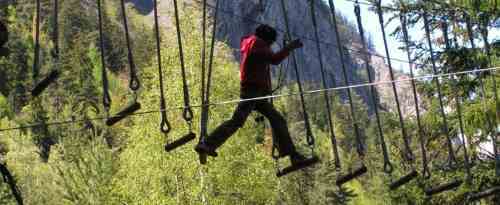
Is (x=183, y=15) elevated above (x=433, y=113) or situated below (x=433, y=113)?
above

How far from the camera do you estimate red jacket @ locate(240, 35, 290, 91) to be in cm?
933

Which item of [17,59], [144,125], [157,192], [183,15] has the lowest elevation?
[157,192]

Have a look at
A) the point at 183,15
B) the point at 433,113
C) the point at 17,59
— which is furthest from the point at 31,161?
the point at 17,59

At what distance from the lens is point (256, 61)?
949 cm

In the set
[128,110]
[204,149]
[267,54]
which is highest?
[267,54]

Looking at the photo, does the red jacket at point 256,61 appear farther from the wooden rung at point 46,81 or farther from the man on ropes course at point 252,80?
the wooden rung at point 46,81

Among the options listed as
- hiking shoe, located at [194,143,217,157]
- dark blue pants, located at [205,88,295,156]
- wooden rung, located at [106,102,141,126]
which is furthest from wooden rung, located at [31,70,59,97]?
dark blue pants, located at [205,88,295,156]

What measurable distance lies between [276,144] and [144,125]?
14.0m

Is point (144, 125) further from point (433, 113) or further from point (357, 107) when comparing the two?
point (357, 107)

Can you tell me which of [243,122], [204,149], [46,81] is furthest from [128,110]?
[243,122]

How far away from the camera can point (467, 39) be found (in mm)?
17891

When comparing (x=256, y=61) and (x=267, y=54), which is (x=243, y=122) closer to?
(x=256, y=61)

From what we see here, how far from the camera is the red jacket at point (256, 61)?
9.33 meters

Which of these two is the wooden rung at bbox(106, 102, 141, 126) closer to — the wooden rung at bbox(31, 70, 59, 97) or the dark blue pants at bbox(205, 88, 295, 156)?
the wooden rung at bbox(31, 70, 59, 97)
